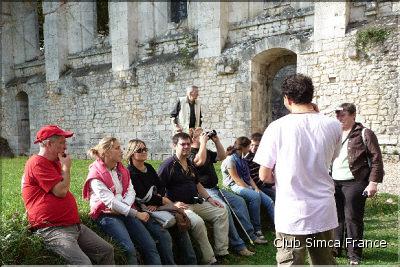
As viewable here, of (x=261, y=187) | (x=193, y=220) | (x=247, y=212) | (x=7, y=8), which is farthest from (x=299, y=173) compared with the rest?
(x=7, y=8)

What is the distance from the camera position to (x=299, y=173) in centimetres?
257

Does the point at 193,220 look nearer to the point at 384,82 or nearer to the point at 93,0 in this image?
the point at 384,82

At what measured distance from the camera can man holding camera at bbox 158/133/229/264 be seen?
475cm

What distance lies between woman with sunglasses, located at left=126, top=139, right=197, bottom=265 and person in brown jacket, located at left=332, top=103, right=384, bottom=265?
6.21 ft

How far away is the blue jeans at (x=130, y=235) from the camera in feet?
12.8

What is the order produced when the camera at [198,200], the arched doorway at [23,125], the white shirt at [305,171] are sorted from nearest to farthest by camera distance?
the white shirt at [305,171]
the camera at [198,200]
the arched doorway at [23,125]

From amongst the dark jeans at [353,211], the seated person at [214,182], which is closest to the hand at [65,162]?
the seated person at [214,182]

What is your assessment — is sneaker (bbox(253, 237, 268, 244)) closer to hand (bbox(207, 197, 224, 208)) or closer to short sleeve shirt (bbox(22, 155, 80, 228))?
hand (bbox(207, 197, 224, 208))

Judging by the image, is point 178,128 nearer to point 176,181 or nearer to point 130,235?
point 176,181

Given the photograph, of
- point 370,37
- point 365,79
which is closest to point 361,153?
point 365,79

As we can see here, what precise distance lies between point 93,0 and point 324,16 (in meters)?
10.4

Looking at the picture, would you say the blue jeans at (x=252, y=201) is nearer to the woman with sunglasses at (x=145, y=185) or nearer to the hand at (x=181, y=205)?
the hand at (x=181, y=205)

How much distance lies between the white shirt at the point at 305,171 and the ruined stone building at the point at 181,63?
792cm

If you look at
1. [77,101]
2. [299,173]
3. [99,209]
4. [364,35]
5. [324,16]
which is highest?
[324,16]
